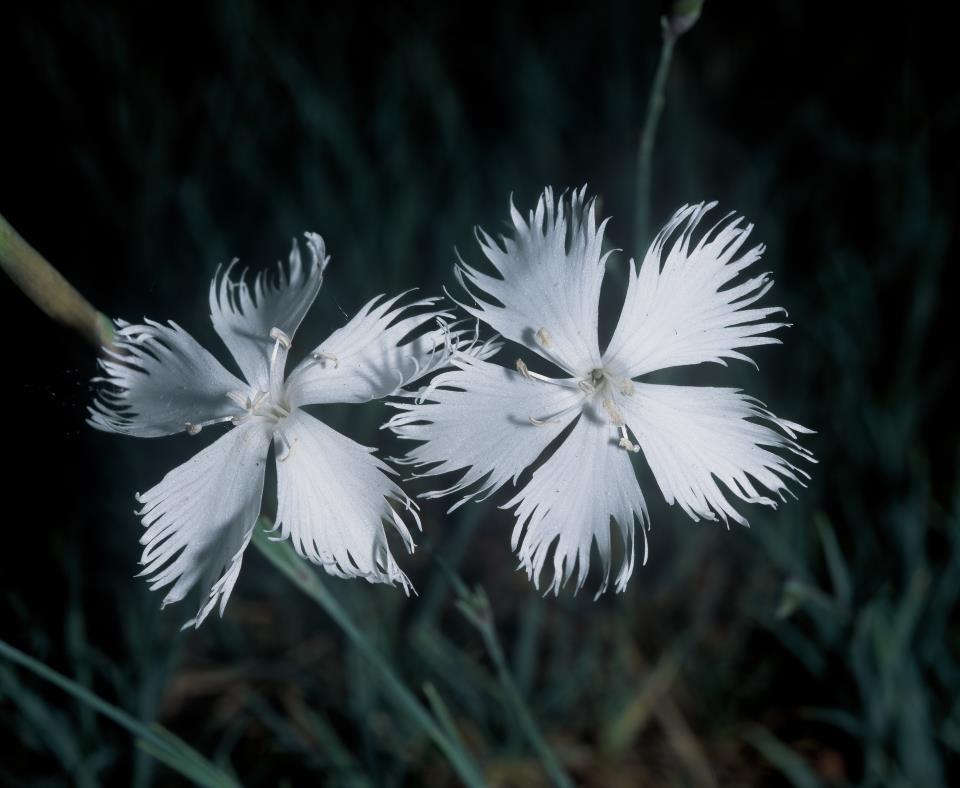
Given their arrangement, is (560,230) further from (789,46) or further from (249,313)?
(789,46)

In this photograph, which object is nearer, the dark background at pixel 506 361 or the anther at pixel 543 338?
the anther at pixel 543 338

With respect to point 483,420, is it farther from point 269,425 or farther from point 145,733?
point 145,733

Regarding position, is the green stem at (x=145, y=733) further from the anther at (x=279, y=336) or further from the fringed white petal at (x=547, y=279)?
the fringed white petal at (x=547, y=279)

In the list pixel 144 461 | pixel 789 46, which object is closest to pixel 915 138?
pixel 789 46

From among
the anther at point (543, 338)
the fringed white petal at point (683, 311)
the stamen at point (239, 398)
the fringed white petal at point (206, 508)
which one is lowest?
the fringed white petal at point (206, 508)

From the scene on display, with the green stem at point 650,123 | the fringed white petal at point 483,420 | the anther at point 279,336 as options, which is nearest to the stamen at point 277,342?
the anther at point 279,336

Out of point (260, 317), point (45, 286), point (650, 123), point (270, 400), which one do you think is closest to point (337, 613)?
point (270, 400)

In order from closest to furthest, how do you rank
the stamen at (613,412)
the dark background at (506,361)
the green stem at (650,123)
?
the stamen at (613,412)
the green stem at (650,123)
the dark background at (506,361)
